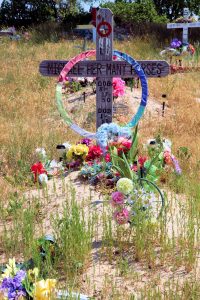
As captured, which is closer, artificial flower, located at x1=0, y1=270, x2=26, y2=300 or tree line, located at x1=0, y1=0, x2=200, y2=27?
artificial flower, located at x1=0, y1=270, x2=26, y2=300

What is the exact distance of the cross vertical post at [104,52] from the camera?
210 inches

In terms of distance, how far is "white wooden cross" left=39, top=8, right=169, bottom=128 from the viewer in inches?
210

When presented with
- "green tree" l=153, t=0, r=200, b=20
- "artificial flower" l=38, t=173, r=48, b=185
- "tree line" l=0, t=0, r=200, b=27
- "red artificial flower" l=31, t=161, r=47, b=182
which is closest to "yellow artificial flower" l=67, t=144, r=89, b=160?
"red artificial flower" l=31, t=161, r=47, b=182

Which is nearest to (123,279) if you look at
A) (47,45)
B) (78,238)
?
(78,238)

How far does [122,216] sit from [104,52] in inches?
98.6

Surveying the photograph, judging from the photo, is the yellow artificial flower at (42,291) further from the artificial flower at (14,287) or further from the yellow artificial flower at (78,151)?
the yellow artificial flower at (78,151)

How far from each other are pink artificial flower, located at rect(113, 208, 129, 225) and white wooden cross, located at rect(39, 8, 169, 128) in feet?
7.39

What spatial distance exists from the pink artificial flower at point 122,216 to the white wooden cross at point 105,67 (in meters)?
2.25

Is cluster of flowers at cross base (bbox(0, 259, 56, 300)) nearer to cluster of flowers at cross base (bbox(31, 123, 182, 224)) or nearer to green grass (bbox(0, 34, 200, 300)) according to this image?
green grass (bbox(0, 34, 200, 300))

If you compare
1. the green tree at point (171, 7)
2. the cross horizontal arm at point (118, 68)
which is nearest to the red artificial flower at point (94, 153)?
the cross horizontal arm at point (118, 68)

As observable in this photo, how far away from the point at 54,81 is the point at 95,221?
7.03 m

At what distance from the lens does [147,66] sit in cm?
539

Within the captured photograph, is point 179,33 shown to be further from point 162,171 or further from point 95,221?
point 95,221

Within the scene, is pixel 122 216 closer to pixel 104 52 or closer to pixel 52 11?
pixel 104 52
